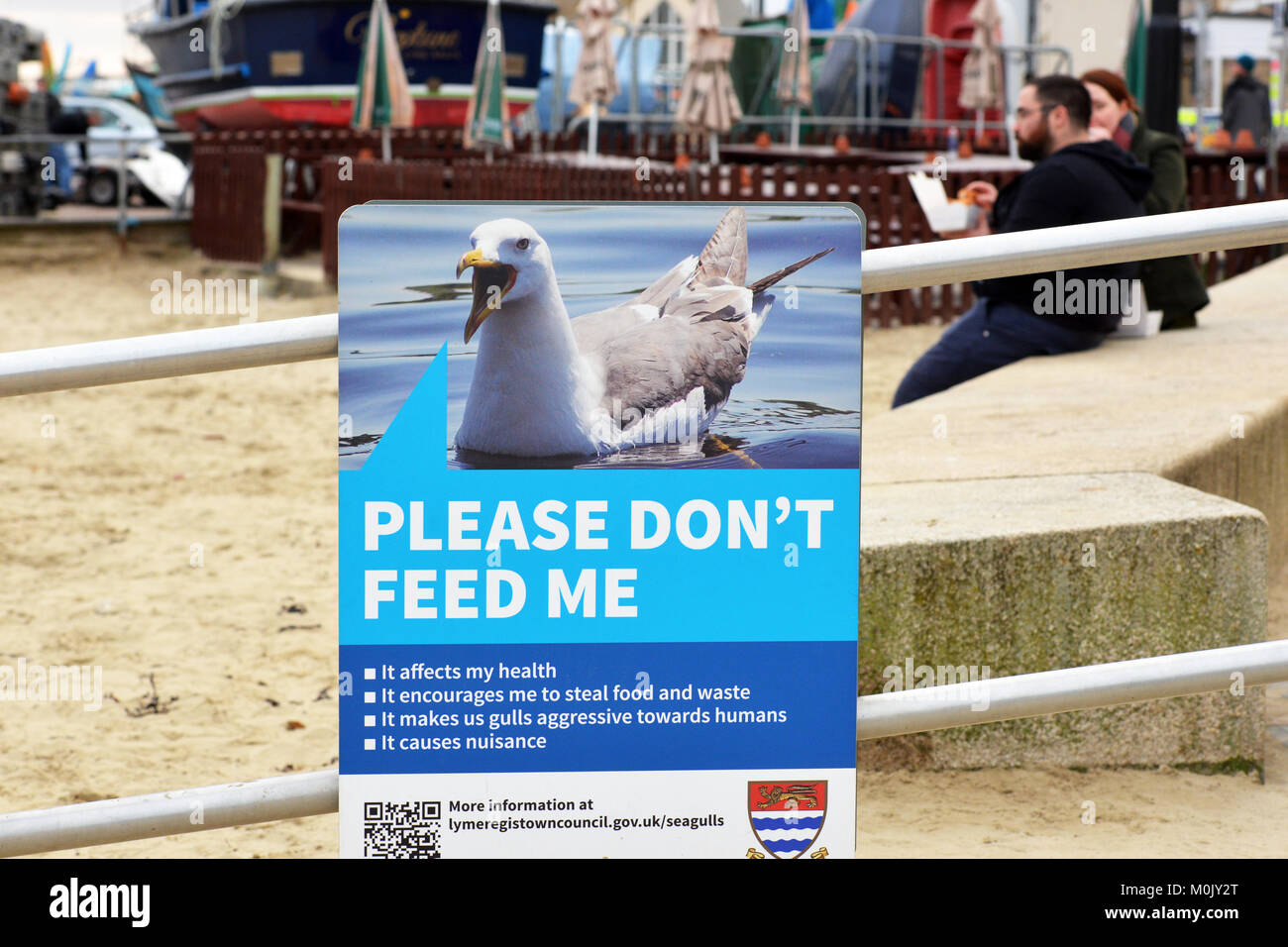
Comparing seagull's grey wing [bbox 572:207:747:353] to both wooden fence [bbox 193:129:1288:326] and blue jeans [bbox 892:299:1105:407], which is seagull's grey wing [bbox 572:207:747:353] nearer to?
blue jeans [bbox 892:299:1105:407]

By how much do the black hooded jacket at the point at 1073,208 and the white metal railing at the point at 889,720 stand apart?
356 centimetres

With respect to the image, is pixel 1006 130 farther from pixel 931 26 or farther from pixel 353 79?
pixel 353 79

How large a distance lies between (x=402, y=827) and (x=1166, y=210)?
18.2 feet

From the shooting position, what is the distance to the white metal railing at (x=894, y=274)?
72.4 inches

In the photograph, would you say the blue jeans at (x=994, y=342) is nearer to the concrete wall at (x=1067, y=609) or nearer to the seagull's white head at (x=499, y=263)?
the concrete wall at (x=1067, y=609)

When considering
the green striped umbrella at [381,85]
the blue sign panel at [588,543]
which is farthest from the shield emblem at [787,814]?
the green striped umbrella at [381,85]

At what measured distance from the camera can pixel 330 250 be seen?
13.7 meters

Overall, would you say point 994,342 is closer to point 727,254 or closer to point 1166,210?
point 1166,210

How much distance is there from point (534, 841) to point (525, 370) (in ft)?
1.88

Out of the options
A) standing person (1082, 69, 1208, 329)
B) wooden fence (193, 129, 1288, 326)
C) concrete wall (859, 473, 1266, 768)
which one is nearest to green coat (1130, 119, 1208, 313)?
standing person (1082, 69, 1208, 329)

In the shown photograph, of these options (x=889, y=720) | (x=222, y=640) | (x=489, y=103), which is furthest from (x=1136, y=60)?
(x=889, y=720)

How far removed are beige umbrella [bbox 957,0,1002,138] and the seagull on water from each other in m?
16.7

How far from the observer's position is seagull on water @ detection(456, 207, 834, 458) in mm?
1815
